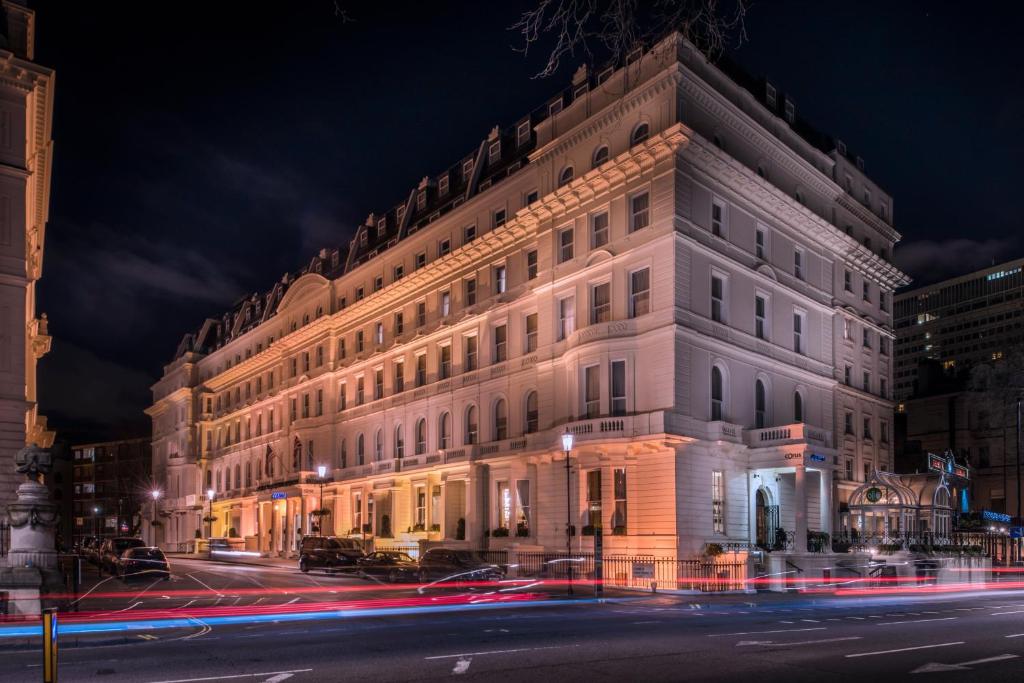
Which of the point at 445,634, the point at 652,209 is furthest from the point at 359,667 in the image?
the point at 652,209

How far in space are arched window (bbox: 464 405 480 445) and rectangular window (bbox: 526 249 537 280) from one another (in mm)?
8062

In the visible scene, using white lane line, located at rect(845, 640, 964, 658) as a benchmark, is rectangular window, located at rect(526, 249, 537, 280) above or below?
above

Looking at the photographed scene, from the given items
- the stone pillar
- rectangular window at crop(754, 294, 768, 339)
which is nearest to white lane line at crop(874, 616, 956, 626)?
the stone pillar

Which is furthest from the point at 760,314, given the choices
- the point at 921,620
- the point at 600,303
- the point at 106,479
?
the point at 106,479

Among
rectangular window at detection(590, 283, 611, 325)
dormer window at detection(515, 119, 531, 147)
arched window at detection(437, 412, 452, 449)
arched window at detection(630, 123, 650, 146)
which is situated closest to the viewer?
arched window at detection(630, 123, 650, 146)

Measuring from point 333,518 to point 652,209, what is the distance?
3372cm

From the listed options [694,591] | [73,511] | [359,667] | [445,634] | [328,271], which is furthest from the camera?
[73,511]

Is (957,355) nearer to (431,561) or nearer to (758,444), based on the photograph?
(758,444)

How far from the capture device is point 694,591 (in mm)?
30625

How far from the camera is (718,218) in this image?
38.7m

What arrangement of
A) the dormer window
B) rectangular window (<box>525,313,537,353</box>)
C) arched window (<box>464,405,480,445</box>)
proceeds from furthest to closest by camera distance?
the dormer window
arched window (<box>464,405,480,445</box>)
rectangular window (<box>525,313,537,353</box>)

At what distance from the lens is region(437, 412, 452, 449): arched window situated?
49.0 metres

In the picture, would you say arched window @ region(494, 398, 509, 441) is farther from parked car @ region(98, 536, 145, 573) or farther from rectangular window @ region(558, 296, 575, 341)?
parked car @ region(98, 536, 145, 573)

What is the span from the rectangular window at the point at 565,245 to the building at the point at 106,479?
91.8 metres
